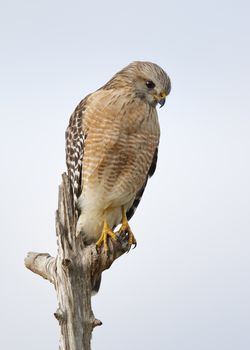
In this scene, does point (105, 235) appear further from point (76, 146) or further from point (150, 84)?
point (150, 84)

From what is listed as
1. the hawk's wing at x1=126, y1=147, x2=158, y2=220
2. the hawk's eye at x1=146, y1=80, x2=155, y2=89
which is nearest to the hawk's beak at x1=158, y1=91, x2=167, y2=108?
the hawk's eye at x1=146, y1=80, x2=155, y2=89

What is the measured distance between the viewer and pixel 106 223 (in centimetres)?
1009

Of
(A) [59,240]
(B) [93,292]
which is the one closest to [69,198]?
(A) [59,240]

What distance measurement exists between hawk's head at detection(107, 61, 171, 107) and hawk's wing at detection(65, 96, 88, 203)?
0.58 meters

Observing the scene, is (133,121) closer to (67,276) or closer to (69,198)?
(69,198)

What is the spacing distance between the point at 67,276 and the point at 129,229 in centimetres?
174

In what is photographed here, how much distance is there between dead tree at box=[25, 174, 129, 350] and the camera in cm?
866

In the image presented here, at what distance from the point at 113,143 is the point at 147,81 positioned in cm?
93

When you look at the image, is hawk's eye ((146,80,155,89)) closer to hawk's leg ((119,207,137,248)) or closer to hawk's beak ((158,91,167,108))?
hawk's beak ((158,91,167,108))

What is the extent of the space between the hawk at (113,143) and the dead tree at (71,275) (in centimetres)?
68

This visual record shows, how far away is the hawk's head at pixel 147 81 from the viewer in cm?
995

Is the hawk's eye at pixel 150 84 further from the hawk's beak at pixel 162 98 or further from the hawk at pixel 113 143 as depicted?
the hawk's beak at pixel 162 98

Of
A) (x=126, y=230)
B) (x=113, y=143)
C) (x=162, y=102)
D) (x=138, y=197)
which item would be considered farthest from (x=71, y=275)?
(x=162, y=102)

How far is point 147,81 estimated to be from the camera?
10062mm
